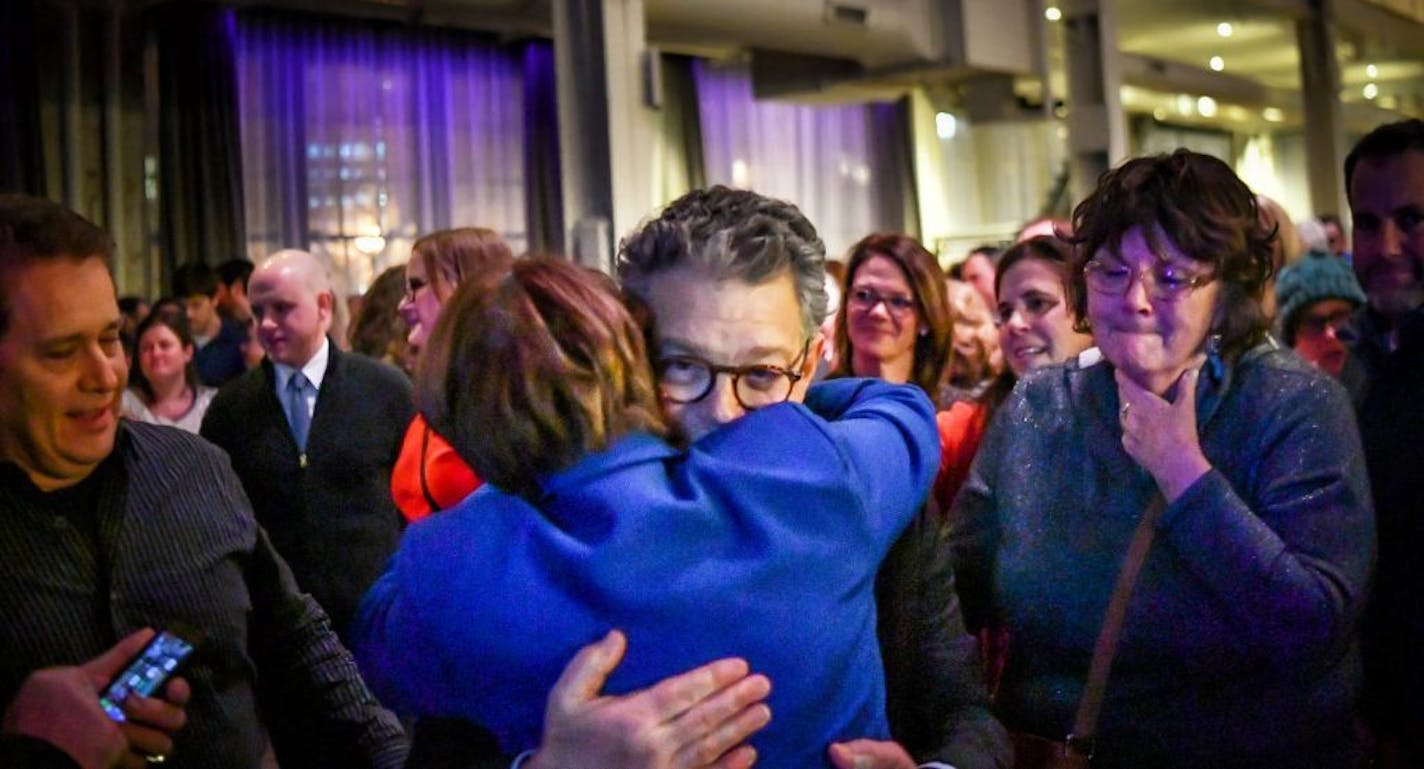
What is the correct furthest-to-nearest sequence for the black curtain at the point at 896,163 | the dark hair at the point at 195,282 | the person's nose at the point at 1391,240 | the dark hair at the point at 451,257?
the black curtain at the point at 896,163, the dark hair at the point at 195,282, the dark hair at the point at 451,257, the person's nose at the point at 1391,240

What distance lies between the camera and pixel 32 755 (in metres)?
1.25

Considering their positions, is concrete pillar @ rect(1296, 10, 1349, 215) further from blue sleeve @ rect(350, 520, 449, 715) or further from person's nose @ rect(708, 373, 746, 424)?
blue sleeve @ rect(350, 520, 449, 715)

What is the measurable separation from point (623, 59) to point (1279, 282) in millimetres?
3259

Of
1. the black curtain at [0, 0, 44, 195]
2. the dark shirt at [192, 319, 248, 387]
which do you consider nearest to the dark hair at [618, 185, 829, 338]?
the dark shirt at [192, 319, 248, 387]

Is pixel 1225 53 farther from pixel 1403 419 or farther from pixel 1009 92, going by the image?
pixel 1403 419

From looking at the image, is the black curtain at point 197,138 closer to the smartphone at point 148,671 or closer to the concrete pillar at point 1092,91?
the concrete pillar at point 1092,91

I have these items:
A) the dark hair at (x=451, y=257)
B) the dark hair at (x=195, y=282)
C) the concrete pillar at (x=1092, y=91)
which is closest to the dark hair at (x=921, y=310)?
the dark hair at (x=451, y=257)

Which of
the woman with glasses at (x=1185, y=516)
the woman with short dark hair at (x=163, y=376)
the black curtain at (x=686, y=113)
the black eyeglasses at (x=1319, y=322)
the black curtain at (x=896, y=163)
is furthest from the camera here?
the black curtain at (x=896, y=163)

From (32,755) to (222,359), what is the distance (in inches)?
187

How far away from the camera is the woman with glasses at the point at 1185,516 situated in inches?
59.8

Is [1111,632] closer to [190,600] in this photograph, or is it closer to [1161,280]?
[1161,280]

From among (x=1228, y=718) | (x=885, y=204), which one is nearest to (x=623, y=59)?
(x=1228, y=718)

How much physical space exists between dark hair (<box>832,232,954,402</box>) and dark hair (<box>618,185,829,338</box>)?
5.33ft

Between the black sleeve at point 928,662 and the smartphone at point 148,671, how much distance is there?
0.72 meters
